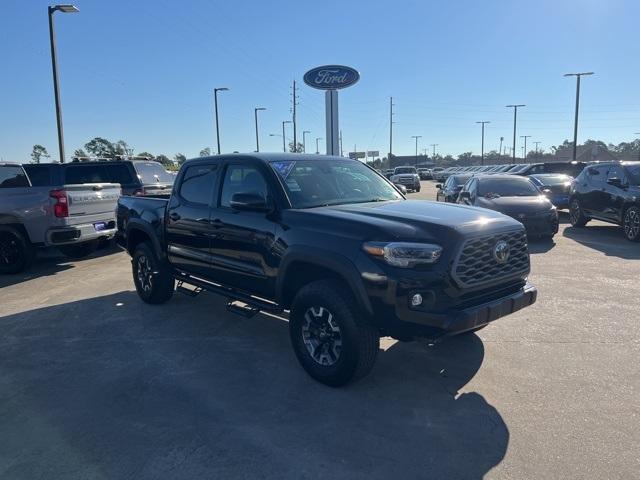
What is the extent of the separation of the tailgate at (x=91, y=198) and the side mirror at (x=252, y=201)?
5.77 meters

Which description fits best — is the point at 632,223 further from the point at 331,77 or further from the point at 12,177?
the point at 331,77

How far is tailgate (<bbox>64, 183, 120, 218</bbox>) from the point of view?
8.95m

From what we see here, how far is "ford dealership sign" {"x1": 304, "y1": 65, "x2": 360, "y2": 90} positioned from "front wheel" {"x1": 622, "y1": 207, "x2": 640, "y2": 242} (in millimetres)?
19916

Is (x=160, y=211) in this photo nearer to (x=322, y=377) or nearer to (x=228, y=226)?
(x=228, y=226)

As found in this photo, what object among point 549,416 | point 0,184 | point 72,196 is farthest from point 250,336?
point 0,184

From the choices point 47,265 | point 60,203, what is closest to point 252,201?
point 60,203

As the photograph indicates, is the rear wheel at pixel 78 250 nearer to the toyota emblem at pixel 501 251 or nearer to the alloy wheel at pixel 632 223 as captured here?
the toyota emblem at pixel 501 251

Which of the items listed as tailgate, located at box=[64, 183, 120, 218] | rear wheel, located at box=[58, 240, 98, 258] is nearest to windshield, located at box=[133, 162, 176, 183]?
tailgate, located at box=[64, 183, 120, 218]

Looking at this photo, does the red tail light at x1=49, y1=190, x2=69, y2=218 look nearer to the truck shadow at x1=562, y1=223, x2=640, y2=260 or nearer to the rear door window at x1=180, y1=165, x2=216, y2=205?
the rear door window at x1=180, y1=165, x2=216, y2=205

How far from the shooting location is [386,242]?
11.7ft

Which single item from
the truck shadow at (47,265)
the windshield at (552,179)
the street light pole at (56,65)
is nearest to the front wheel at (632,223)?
the windshield at (552,179)

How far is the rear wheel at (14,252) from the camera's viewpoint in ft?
29.0

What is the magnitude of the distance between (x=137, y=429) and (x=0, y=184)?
720cm

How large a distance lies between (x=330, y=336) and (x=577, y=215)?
1110cm
